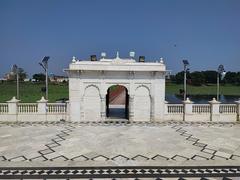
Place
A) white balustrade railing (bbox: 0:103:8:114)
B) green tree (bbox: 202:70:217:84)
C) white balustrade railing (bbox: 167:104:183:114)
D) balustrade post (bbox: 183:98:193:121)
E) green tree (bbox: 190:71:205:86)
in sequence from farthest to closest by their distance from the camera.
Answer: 1. green tree (bbox: 202:70:217:84)
2. green tree (bbox: 190:71:205:86)
3. white balustrade railing (bbox: 167:104:183:114)
4. balustrade post (bbox: 183:98:193:121)
5. white balustrade railing (bbox: 0:103:8:114)

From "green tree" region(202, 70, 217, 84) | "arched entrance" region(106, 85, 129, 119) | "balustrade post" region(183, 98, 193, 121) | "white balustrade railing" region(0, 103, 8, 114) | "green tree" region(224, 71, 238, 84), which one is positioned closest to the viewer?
"white balustrade railing" region(0, 103, 8, 114)

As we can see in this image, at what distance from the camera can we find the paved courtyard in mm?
8180

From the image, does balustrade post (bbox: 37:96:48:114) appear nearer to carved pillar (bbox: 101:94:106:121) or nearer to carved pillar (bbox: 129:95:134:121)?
carved pillar (bbox: 101:94:106:121)

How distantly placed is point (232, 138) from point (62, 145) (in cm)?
952

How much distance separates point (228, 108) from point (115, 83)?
940 centimetres

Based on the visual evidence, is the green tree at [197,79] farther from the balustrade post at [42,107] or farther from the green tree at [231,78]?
the balustrade post at [42,107]

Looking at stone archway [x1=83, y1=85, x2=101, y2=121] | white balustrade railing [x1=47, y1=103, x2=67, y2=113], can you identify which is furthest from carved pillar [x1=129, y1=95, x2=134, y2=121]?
white balustrade railing [x1=47, y1=103, x2=67, y2=113]

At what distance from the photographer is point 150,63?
50.6 feet

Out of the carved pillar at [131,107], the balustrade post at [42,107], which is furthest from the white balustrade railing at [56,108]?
the carved pillar at [131,107]

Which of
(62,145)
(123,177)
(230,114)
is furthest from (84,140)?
(230,114)

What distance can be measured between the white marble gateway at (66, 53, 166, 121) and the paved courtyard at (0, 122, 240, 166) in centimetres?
116

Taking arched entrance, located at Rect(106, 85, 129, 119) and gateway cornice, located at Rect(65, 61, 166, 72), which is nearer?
gateway cornice, located at Rect(65, 61, 166, 72)

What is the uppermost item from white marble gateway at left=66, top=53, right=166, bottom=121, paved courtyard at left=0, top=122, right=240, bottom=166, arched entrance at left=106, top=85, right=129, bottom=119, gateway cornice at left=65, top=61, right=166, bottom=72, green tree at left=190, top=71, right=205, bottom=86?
green tree at left=190, top=71, right=205, bottom=86

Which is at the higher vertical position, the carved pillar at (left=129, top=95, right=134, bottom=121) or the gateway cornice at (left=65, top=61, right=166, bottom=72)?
the gateway cornice at (left=65, top=61, right=166, bottom=72)
